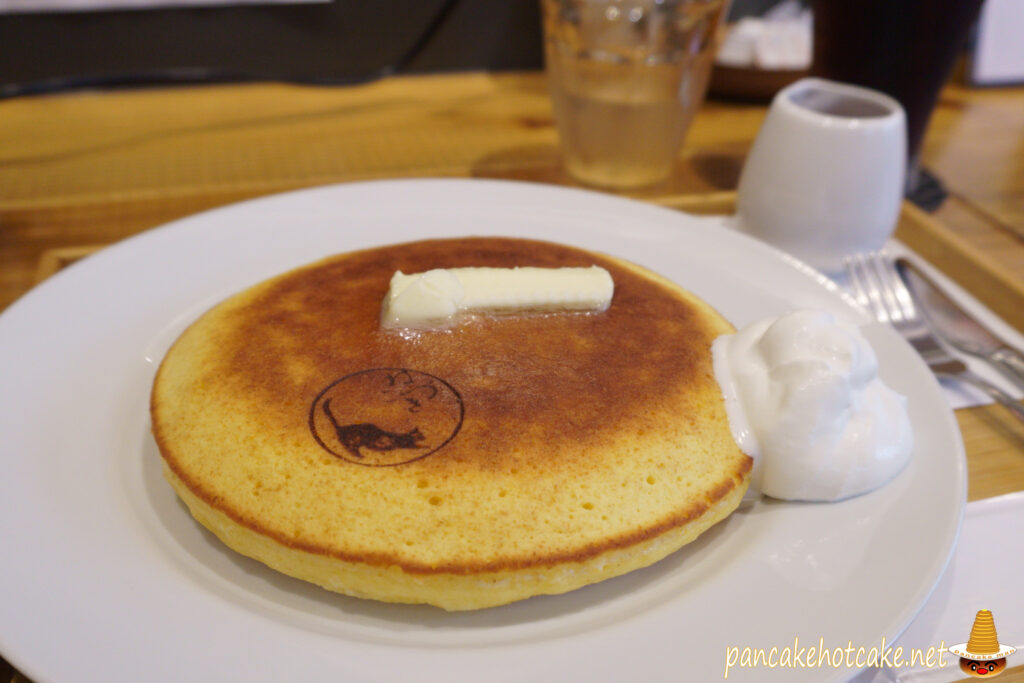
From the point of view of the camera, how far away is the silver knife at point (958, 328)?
1.09 meters

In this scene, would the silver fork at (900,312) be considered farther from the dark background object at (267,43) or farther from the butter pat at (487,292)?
the dark background object at (267,43)

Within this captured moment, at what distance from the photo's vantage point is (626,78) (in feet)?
5.28

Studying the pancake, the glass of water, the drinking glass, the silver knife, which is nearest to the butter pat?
the pancake

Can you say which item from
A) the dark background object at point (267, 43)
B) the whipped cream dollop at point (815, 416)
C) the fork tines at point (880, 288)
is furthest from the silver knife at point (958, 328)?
the dark background object at point (267, 43)

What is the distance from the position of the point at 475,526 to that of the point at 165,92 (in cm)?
194

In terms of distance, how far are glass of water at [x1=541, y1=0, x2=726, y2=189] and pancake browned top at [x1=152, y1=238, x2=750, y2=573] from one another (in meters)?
0.78

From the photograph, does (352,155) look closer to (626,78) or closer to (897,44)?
(626,78)

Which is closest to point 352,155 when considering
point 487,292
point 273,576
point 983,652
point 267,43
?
point 267,43

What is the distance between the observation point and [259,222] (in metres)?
1.23

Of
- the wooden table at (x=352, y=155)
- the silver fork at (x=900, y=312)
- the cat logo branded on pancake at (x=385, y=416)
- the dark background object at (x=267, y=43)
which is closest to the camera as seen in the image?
Answer: the cat logo branded on pancake at (x=385, y=416)

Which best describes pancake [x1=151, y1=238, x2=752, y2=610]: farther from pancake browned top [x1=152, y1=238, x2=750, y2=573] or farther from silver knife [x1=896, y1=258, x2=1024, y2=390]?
silver knife [x1=896, y1=258, x2=1024, y2=390]

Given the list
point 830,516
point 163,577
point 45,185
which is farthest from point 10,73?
point 830,516

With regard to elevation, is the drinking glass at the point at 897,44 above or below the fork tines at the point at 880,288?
above

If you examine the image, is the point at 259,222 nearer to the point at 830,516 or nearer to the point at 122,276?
the point at 122,276
